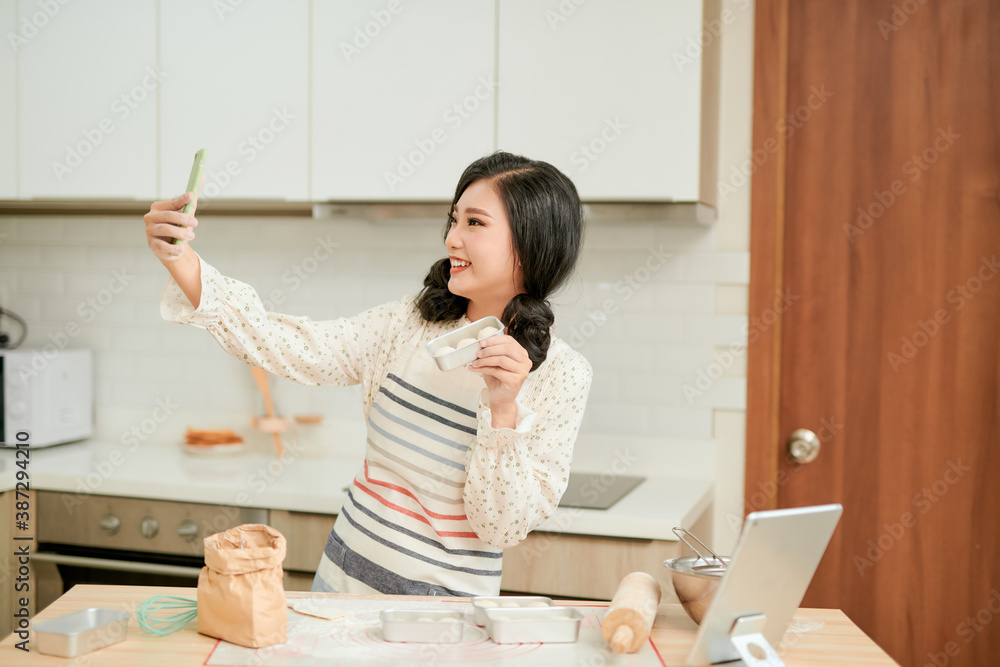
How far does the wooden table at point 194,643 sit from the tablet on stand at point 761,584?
66mm

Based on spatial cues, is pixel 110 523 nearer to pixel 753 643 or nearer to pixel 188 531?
pixel 188 531

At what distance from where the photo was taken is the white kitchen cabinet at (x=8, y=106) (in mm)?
2682

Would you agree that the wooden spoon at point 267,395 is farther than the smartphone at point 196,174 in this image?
Yes

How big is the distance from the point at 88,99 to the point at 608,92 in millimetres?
1551

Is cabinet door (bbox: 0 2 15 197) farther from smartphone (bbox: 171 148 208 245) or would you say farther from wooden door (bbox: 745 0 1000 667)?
wooden door (bbox: 745 0 1000 667)

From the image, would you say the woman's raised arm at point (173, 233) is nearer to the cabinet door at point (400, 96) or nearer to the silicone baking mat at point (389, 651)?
the silicone baking mat at point (389, 651)

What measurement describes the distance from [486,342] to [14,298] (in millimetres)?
2511

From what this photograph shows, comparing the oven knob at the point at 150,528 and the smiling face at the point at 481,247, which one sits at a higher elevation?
the smiling face at the point at 481,247

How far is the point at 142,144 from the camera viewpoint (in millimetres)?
2572

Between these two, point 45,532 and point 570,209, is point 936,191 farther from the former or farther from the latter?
point 45,532

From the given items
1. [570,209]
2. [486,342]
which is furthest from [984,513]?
[486,342]

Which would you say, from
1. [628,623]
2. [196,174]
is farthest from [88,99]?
[628,623]

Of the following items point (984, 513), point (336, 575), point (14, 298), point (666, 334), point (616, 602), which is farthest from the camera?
point (14, 298)

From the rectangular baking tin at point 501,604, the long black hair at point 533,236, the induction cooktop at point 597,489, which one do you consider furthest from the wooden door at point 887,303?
the rectangular baking tin at point 501,604
